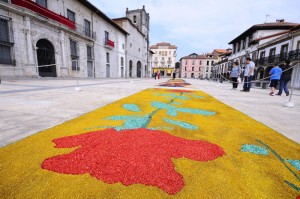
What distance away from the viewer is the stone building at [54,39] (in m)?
9.46

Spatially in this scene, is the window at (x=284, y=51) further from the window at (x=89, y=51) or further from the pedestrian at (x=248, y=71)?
the window at (x=89, y=51)

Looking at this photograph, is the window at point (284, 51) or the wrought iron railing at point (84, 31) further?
the window at point (284, 51)

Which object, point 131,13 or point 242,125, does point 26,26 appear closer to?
point 242,125

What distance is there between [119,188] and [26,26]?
44.7 ft

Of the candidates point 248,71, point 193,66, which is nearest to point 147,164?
point 248,71

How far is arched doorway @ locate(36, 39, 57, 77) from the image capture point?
11977mm

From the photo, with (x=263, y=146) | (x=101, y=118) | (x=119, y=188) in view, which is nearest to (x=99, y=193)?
(x=119, y=188)

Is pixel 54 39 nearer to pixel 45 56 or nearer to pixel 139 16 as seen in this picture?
pixel 45 56

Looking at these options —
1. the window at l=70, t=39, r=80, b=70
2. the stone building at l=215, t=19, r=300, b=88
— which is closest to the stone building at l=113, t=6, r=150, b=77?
the window at l=70, t=39, r=80, b=70

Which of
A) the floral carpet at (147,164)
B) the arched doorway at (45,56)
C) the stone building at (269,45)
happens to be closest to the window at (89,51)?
the arched doorway at (45,56)

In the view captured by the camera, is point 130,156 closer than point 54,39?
Yes

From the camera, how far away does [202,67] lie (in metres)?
56.3

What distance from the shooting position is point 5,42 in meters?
9.16

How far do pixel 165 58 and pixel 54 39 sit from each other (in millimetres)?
49652
